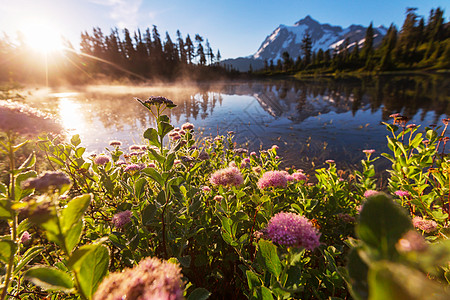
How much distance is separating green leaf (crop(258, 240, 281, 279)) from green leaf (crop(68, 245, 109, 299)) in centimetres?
77

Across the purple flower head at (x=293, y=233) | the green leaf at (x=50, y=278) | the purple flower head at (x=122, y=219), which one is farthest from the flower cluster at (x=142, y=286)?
the purple flower head at (x=122, y=219)

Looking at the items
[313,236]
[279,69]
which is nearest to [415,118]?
[313,236]

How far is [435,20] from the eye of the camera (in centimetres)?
6188

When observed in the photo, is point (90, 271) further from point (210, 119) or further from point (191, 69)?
point (191, 69)

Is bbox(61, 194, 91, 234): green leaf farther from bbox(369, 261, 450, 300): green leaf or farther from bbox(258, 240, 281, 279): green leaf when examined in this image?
bbox(258, 240, 281, 279): green leaf

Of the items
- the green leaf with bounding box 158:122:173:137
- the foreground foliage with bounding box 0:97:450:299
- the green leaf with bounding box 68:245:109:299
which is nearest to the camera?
the foreground foliage with bounding box 0:97:450:299

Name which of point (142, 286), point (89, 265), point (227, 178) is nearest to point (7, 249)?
point (89, 265)

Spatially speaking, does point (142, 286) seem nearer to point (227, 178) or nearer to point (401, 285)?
point (401, 285)

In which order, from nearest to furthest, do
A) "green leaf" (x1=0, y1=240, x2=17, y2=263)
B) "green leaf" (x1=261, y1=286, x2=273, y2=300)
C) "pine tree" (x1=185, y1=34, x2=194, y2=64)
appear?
1. "green leaf" (x1=0, y1=240, x2=17, y2=263)
2. "green leaf" (x1=261, y1=286, x2=273, y2=300)
3. "pine tree" (x1=185, y1=34, x2=194, y2=64)

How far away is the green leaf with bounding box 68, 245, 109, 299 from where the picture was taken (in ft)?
1.95

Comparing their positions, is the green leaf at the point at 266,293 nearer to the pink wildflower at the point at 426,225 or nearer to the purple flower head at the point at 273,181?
the purple flower head at the point at 273,181

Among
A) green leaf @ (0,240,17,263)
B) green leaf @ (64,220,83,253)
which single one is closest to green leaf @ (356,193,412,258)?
green leaf @ (64,220,83,253)

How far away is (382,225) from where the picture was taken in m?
0.47

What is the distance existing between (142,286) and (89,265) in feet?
0.69
